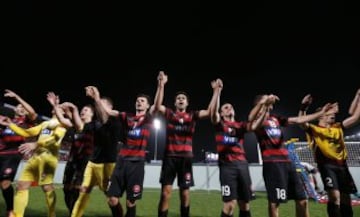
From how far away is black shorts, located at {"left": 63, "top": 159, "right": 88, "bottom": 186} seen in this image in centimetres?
701

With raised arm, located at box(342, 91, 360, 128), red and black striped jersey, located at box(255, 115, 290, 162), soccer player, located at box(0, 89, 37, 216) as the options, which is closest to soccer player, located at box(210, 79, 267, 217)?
red and black striped jersey, located at box(255, 115, 290, 162)

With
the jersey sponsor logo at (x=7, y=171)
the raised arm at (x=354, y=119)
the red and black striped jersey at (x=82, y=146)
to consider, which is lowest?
the jersey sponsor logo at (x=7, y=171)

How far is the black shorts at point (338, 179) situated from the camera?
20.0 feet

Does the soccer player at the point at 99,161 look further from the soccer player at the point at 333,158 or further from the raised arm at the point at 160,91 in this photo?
the soccer player at the point at 333,158

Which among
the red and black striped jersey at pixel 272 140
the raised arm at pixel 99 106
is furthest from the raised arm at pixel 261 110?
the raised arm at pixel 99 106

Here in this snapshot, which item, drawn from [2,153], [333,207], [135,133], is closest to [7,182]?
[2,153]

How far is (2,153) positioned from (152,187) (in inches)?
580

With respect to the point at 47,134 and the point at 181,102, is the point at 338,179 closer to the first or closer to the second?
the point at 181,102

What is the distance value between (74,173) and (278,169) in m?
4.86

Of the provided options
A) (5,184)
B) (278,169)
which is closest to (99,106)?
(5,184)

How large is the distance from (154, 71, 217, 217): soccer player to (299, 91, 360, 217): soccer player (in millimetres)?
2612

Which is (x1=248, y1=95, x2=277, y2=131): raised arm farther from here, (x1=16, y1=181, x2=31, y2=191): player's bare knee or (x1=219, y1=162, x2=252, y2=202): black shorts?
(x1=16, y1=181, x2=31, y2=191): player's bare knee

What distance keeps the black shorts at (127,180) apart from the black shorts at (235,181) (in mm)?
1567

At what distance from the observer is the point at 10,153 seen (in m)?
7.02
